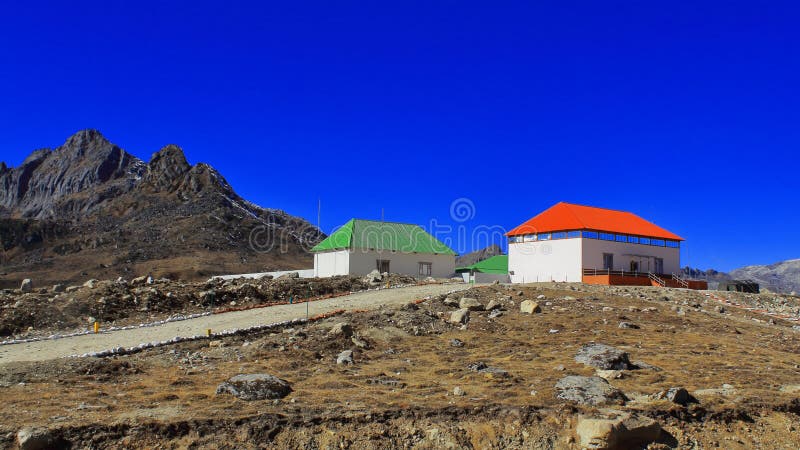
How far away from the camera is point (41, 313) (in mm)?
22312

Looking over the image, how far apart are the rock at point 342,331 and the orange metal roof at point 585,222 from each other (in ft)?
81.6

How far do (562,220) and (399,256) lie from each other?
1278 centimetres

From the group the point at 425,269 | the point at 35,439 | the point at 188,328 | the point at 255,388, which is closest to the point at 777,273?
the point at 425,269

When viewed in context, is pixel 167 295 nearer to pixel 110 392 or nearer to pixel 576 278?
pixel 110 392

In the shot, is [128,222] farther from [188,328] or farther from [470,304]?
[470,304]

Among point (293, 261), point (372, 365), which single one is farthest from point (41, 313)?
point (293, 261)

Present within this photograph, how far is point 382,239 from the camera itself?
153 ft

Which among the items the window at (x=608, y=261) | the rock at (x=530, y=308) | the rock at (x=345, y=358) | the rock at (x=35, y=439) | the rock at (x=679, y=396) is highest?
the window at (x=608, y=261)

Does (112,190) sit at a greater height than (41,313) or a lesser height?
greater

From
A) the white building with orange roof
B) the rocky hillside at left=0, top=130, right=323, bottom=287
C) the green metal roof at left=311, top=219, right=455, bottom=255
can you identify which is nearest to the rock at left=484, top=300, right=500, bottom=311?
the white building with orange roof

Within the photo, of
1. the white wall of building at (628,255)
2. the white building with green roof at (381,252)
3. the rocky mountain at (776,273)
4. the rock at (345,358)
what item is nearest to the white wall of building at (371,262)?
the white building with green roof at (381,252)

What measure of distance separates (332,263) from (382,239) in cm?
423

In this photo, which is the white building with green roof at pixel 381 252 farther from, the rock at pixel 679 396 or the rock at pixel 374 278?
the rock at pixel 679 396

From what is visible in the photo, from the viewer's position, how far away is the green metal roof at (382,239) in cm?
4522
